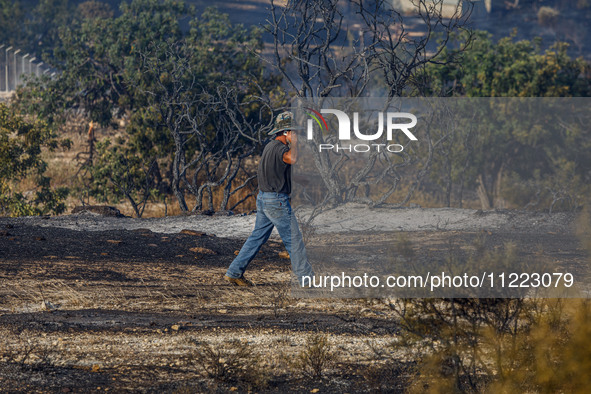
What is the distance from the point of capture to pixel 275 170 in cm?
809

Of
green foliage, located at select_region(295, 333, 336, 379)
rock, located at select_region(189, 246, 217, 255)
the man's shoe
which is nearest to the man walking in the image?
the man's shoe

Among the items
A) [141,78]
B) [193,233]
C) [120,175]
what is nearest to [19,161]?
[120,175]

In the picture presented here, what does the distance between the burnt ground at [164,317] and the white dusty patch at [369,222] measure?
0.68m

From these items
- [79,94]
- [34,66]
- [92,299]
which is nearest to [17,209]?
[79,94]

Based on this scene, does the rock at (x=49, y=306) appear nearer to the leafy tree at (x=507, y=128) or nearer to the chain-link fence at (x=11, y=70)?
the leafy tree at (x=507, y=128)

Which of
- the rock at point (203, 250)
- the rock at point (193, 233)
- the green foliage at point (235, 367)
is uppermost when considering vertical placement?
the green foliage at point (235, 367)

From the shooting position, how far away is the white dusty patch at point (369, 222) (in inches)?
469

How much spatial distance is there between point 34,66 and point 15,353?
27663 millimetres

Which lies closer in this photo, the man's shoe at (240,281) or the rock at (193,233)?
the man's shoe at (240,281)

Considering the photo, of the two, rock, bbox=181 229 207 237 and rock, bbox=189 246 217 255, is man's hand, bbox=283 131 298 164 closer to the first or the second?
rock, bbox=189 246 217 255

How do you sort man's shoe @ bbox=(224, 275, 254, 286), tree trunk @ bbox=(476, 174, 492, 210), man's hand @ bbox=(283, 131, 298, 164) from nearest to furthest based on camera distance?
man's hand @ bbox=(283, 131, 298, 164)
man's shoe @ bbox=(224, 275, 254, 286)
tree trunk @ bbox=(476, 174, 492, 210)

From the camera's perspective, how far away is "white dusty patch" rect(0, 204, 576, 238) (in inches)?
469

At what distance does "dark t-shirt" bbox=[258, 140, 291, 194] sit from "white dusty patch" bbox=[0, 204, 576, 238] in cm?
389

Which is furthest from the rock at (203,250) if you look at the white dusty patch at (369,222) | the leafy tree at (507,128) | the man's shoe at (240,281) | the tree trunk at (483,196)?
the tree trunk at (483,196)
